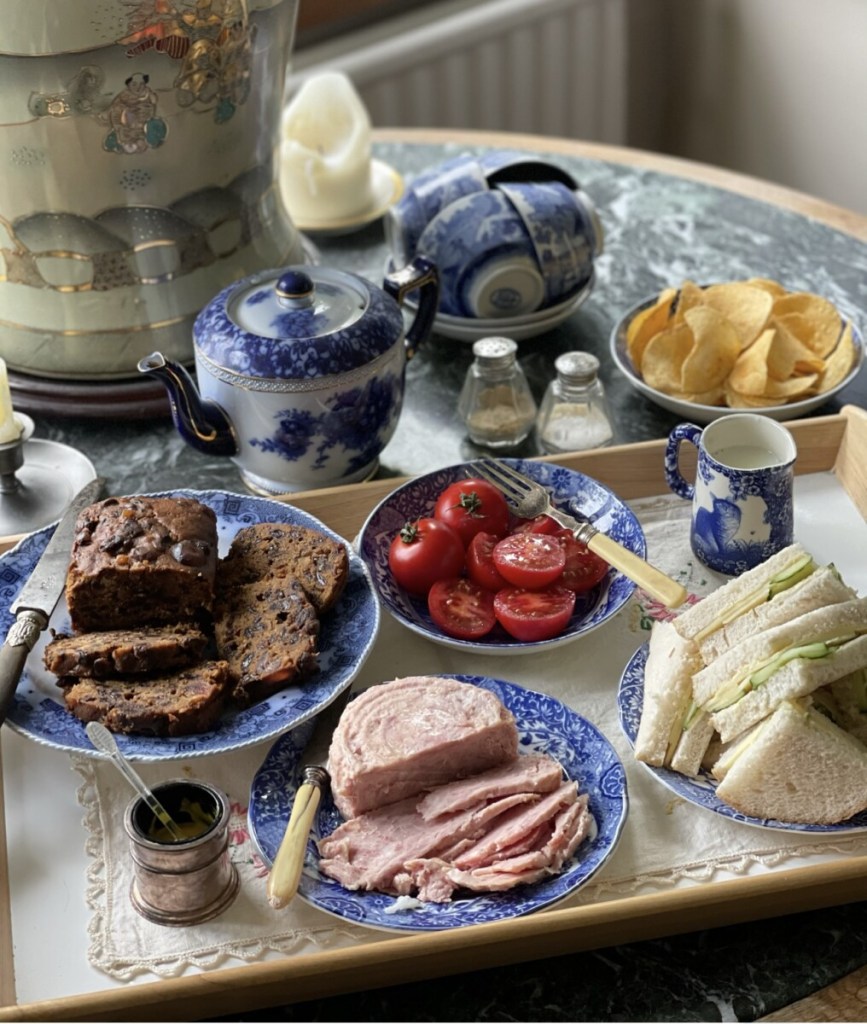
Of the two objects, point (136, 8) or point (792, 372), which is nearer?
point (136, 8)

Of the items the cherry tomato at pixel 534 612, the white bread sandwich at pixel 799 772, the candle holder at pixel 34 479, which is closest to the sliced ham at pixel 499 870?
the white bread sandwich at pixel 799 772

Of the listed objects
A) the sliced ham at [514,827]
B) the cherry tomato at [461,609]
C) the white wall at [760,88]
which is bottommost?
the white wall at [760,88]

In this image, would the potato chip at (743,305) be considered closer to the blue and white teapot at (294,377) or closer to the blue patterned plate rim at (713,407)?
the blue patterned plate rim at (713,407)

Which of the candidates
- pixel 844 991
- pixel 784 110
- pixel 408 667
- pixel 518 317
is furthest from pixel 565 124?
pixel 844 991

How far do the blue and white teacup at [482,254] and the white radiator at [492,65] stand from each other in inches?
46.5

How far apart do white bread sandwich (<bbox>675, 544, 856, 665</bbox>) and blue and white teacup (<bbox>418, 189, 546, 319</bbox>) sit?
1.85 ft

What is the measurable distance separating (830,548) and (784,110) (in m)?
1.81

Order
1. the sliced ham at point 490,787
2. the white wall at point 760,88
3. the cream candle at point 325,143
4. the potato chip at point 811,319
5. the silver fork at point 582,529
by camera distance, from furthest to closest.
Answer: the white wall at point 760,88 < the cream candle at point 325,143 < the potato chip at point 811,319 < the silver fork at point 582,529 < the sliced ham at point 490,787

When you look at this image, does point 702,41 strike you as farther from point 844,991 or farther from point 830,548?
point 844,991

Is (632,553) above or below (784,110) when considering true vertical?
above

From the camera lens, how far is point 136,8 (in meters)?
1.16

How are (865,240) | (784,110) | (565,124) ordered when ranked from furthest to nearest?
(565,124), (784,110), (865,240)

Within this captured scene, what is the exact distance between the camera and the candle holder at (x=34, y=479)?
1281 millimetres

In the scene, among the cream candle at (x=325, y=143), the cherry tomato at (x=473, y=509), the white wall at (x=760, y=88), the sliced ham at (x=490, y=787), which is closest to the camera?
the sliced ham at (x=490, y=787)
